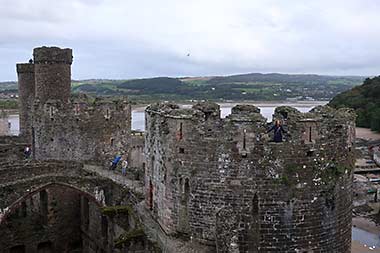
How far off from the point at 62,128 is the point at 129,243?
869cm

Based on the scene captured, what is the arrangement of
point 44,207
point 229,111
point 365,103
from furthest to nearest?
1. point 365,103
2. point 44,207
3. point 229,111

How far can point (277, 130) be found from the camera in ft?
33.3

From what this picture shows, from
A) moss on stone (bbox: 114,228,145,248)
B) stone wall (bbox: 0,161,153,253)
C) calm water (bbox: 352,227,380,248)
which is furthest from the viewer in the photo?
calm water (bbox: 352,227,380,248)

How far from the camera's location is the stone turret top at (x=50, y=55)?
67.7 feet

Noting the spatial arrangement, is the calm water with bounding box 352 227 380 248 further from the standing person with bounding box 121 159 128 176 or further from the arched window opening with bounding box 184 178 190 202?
the arched window opening with bounding box 184 178 190 202

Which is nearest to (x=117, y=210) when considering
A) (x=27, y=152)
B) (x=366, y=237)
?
(x=27, y=152)

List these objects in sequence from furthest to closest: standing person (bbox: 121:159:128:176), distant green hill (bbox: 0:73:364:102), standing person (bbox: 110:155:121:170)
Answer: distant green hill (bbox: 0:73:364:102) < standing person (bbox: 110:155:121:170) < standing person (bbox: 121:159:128:176)

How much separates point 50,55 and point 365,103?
6145cm

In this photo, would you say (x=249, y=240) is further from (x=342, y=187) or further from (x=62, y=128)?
(x=62, y=128)

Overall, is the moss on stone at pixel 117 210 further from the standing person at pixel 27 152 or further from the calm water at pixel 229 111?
the standing person at pixel 27 152

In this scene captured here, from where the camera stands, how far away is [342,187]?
10.8 meters

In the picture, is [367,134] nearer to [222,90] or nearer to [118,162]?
[222,90]

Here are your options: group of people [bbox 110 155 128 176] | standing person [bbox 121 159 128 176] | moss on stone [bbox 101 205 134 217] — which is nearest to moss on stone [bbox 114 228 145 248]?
moss on stone [bbox 101 205 134 217]

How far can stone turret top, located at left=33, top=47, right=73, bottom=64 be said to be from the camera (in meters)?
20.6
